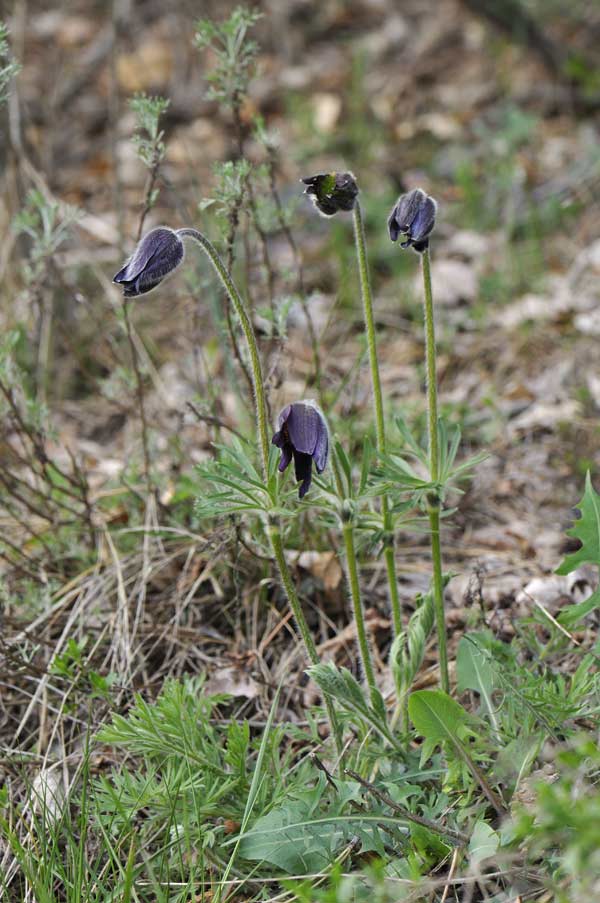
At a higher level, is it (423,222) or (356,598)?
(423,222)

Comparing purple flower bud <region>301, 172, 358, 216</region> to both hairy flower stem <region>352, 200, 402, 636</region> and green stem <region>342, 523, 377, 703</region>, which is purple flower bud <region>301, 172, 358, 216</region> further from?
green stem <region>342, 523, 377, 703</region>

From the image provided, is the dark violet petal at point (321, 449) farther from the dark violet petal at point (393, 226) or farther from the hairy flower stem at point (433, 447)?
the dark violet petal at point (393, 226)

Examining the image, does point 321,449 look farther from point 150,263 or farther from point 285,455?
point 150,263

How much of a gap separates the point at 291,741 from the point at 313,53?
6.40 m

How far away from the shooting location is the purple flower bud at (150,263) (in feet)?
6.35

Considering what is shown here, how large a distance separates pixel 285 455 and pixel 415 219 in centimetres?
57

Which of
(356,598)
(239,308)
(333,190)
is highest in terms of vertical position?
(333,190)

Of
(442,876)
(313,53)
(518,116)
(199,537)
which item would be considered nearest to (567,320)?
(518,116)

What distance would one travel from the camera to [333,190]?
2008 millimetres

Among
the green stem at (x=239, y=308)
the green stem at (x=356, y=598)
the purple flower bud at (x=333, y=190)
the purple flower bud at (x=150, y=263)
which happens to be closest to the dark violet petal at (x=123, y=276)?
the purple flower bud at (x=150, y=263)

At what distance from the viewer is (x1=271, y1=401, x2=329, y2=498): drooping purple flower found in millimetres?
1899

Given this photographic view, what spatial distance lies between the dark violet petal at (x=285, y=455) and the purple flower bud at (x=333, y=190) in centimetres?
53

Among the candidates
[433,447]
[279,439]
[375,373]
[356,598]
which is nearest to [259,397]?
[279,439]

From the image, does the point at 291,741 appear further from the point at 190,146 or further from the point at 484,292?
the point at 190,146
